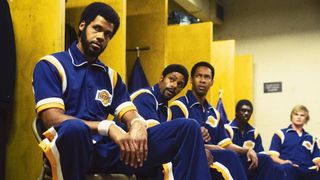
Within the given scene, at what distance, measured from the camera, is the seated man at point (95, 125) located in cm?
158

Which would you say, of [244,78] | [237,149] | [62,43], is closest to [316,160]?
[237,149]

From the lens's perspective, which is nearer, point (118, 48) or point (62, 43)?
point (62, 43)

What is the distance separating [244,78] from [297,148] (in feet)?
6.05

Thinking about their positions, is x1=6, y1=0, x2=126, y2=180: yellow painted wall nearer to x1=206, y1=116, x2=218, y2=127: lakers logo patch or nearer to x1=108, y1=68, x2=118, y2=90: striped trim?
x1=108, y1=68, x2=118, y2=90: striped trim

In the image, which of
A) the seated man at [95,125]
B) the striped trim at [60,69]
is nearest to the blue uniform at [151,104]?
the seated man at [95,125]

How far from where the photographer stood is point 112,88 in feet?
6.84

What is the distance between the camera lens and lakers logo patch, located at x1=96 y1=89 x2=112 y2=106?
6.58 feet

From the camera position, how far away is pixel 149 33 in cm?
424

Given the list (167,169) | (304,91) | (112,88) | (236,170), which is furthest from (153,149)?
(304,91)

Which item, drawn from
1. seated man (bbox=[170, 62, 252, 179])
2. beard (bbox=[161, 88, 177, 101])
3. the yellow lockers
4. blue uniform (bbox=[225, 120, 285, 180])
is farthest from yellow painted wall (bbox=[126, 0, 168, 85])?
beard (bbox=[161, 88, 177, 101])

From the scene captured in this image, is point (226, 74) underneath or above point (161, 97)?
above

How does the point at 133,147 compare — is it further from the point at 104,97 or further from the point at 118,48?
the point at 118,48

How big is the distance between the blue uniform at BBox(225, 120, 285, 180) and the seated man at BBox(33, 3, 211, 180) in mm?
1949

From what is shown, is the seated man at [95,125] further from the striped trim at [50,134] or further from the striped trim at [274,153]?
the striped trim at [274,153]
